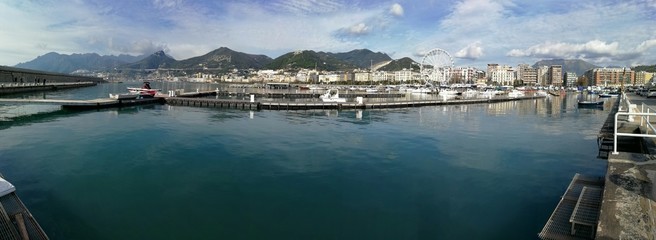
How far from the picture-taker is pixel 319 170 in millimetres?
14391

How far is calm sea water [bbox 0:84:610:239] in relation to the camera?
29.5 ft

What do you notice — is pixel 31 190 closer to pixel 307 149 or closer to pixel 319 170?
pixel 319 170

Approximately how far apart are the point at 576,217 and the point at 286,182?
8.30 meters

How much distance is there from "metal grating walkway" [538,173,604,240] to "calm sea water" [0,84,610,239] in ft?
3.98

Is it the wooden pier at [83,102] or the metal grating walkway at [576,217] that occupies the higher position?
the wooden pier at [83,102]

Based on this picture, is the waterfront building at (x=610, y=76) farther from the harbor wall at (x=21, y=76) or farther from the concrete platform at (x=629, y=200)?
the harbor wall at (x=21, y=76)

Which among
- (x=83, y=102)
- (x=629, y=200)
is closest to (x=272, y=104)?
(x=83, y=102)

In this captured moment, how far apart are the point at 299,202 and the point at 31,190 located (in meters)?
8.36

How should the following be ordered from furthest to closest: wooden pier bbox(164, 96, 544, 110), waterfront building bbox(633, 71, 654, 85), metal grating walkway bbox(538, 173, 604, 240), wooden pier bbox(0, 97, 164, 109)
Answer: waterfront building bbox(633, 71, 654, 85)
wooden pier bbox(164, 96, 544, 110)
wooden pier bbox(0, 97, 164, 109)
metal grating walkway bbox(538, 173, 604, 240)

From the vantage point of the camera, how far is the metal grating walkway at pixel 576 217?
6.64 m

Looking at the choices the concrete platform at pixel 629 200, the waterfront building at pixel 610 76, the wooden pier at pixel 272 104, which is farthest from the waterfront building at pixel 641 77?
the concrete platform at pixel 629 200

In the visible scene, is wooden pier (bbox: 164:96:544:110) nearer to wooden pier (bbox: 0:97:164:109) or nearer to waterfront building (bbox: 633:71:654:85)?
wooden pier (bbox: 0:97:164:109)

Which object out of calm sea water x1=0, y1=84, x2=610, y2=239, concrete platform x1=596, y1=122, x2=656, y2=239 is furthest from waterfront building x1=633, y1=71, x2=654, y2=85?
concrete platform x1=596, y1=122, x2=656, y2=239

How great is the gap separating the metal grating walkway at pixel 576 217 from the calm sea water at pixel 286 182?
3.98 feet
